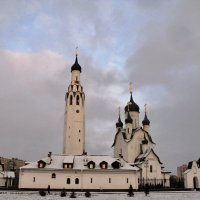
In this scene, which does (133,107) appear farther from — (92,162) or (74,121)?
(92,162)

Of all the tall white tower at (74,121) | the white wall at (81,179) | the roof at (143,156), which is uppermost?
the tall white tower at (74,121)

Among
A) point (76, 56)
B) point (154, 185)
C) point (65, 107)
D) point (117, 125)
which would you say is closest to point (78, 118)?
point (65, 107)

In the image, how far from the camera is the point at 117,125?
241ft

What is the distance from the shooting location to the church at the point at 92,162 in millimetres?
45594

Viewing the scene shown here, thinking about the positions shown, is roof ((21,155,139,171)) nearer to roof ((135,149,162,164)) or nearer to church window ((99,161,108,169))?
church window ((99,161,108,169))

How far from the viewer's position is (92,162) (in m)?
46.8

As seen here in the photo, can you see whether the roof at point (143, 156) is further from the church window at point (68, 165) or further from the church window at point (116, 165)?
the church window at point (68, 165)

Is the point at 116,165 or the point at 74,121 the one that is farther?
the point at 74,121

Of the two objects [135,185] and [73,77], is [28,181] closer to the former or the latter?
[135,185]

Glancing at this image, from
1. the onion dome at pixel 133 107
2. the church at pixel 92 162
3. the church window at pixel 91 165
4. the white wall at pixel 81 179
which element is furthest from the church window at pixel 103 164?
the onion dome at pixel 133 107

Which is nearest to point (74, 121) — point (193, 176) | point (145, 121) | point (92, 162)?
point (145, 121)

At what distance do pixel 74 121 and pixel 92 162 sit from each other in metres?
22.0

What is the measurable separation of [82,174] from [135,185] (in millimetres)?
8138

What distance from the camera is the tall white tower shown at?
217 ft
